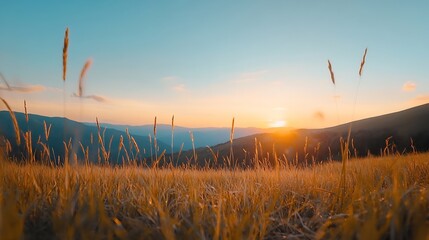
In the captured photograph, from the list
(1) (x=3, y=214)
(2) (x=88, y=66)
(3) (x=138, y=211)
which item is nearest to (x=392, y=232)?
(3) (x=138, y=211)

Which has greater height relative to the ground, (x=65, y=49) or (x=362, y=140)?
(x=65, y=49)

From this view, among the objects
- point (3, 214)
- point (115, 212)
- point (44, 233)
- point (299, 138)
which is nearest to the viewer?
point (3, 214)

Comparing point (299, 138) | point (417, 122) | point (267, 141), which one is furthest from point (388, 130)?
point (267, 141)

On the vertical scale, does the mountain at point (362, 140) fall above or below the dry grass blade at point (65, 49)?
below

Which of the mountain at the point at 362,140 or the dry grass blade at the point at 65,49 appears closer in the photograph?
the dry grass blade at the point at 65,49

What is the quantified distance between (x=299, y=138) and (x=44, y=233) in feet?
172

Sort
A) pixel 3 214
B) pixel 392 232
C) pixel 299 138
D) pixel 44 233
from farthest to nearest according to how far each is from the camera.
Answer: pixel 299 138 < pixel 44 233 < pixel 392 232 < pixel 3 214

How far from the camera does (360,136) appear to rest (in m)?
44.9

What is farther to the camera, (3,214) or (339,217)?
(339,217)

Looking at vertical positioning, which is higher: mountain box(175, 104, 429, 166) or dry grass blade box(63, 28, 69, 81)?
dry grass blade box(63, 28, 69, 81)

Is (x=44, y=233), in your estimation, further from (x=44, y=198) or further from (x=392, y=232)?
(x=392, y=232)

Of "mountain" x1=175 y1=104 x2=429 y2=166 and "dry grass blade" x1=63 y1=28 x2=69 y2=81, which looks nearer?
"dry grass blade" x1=63 y1=28 x2=69 y2=81

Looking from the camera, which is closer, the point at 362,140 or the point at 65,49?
the point at 65,49

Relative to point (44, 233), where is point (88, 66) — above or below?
above
